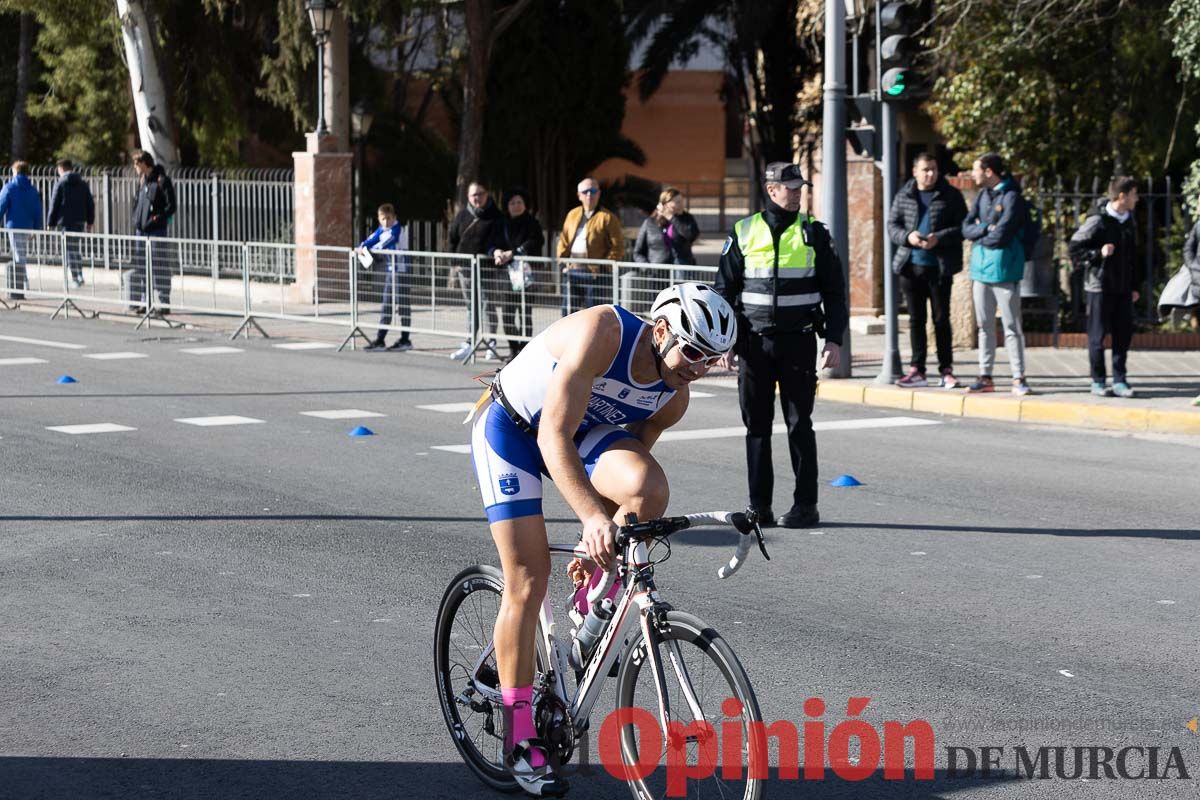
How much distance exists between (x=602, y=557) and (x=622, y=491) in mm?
419

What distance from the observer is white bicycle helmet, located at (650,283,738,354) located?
4.84m

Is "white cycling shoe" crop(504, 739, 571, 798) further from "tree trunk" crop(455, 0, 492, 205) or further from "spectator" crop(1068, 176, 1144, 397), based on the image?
"tree trunk" crop(455, 0, 492, 205)

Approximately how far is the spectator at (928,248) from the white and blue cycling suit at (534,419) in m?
10.2

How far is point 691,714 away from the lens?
4.65 metres

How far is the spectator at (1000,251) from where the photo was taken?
14.4 m

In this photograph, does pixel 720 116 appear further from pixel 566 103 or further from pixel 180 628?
pixel 180 628

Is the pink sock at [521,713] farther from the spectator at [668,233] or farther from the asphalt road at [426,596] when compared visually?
the spectator at [668,233]

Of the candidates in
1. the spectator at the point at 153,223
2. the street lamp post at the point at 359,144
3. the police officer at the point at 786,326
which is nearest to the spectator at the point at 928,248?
the police officer at the point at 786,326

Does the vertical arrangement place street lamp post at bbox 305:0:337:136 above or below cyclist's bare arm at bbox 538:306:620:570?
above

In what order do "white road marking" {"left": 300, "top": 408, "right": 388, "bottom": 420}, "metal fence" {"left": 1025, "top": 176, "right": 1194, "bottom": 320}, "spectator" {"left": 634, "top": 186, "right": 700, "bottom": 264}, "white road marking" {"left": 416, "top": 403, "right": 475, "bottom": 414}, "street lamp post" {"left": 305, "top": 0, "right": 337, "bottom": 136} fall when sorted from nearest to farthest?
"white road marking" {"left": 300, "top": 408, "right": 388, "bottom": 420}
"white road marking" {"left": 416, "top": 403, "right": 475, "bottom": 414}
"spectator" {"left": 634, "top": 186, "right": 700, "bottom": 264}
"metal fence" {"left": 1025, "top": 176, "right": 1194, "bottom": 320}
"street lamp post" {"left": 305, "top": 0, "right": 337, "bottom": 136}

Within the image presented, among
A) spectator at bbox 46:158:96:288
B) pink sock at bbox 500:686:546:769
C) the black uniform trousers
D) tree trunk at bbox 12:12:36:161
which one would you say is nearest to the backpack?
the black uniform trousers

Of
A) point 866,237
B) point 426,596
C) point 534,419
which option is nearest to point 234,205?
point 866,237

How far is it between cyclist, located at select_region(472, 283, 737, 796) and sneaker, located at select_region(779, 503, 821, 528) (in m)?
4.28

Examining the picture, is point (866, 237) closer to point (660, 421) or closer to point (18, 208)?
point (18, 208)
